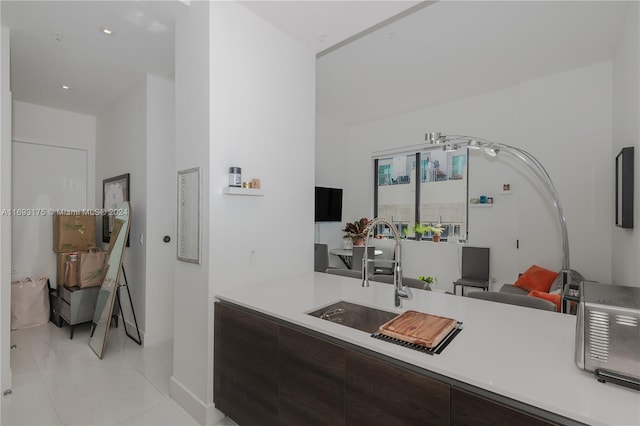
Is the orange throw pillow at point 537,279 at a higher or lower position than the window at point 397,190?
lower

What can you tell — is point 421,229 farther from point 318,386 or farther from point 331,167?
point 318,386

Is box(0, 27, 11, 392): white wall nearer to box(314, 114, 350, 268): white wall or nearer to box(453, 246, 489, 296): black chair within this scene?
box(314, 114, 350, 268): white wall

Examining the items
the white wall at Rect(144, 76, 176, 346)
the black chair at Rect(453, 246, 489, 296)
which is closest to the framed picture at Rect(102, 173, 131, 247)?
the white wall at Rect(144, 76, 176, 346)

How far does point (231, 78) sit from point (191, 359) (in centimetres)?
196

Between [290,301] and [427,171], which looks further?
[427,171]

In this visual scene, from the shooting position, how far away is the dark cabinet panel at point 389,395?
3.53 ft

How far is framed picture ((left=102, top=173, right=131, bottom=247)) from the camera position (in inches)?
145

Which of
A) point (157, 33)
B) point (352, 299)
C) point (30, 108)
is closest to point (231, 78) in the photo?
point (157, 33)

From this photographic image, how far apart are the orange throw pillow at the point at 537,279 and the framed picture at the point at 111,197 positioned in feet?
15.5

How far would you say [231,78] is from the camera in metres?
2.14

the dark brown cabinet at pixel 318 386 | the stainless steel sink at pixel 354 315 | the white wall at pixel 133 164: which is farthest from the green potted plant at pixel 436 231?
the white wall at pixel 133 164

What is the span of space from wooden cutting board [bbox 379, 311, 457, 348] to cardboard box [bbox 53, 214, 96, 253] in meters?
4.27

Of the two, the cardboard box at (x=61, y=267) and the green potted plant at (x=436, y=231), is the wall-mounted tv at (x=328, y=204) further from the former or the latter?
the cardboard box at (x=61, y=267)

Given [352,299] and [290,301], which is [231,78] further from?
[352,299]
